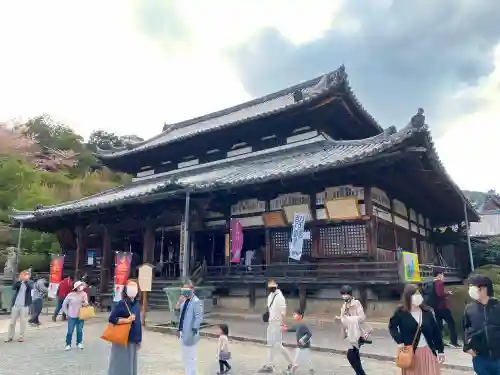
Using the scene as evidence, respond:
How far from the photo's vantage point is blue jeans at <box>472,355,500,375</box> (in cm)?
459

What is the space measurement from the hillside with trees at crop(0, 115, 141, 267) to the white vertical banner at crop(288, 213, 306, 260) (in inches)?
676

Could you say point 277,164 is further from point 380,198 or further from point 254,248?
point 380,198

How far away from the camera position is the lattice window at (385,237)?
579 inches

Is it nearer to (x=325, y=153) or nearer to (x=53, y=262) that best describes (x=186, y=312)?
(x=325, y=153)

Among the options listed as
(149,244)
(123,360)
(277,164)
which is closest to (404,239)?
(277,164)

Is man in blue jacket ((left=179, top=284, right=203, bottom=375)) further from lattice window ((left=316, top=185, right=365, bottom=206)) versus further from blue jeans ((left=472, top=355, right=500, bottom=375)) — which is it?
lattice window ((left=316, top=185, right=365, bottom=206))

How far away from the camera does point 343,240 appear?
14.3 m

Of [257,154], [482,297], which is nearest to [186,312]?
[482,297]

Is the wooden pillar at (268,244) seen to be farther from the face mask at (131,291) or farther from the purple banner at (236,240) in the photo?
the face mask at (131,291)

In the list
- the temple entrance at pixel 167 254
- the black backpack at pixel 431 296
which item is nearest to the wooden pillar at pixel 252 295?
the temple entrance at pixel 167 254

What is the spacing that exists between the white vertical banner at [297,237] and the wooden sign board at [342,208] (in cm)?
106

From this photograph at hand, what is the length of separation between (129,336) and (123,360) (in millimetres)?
358

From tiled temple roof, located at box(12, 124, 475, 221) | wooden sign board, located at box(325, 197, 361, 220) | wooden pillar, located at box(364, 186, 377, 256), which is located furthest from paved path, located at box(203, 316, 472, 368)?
tiled temple roof, located at box(12, 124, 475, 221)

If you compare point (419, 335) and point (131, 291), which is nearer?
point (419, 335)
